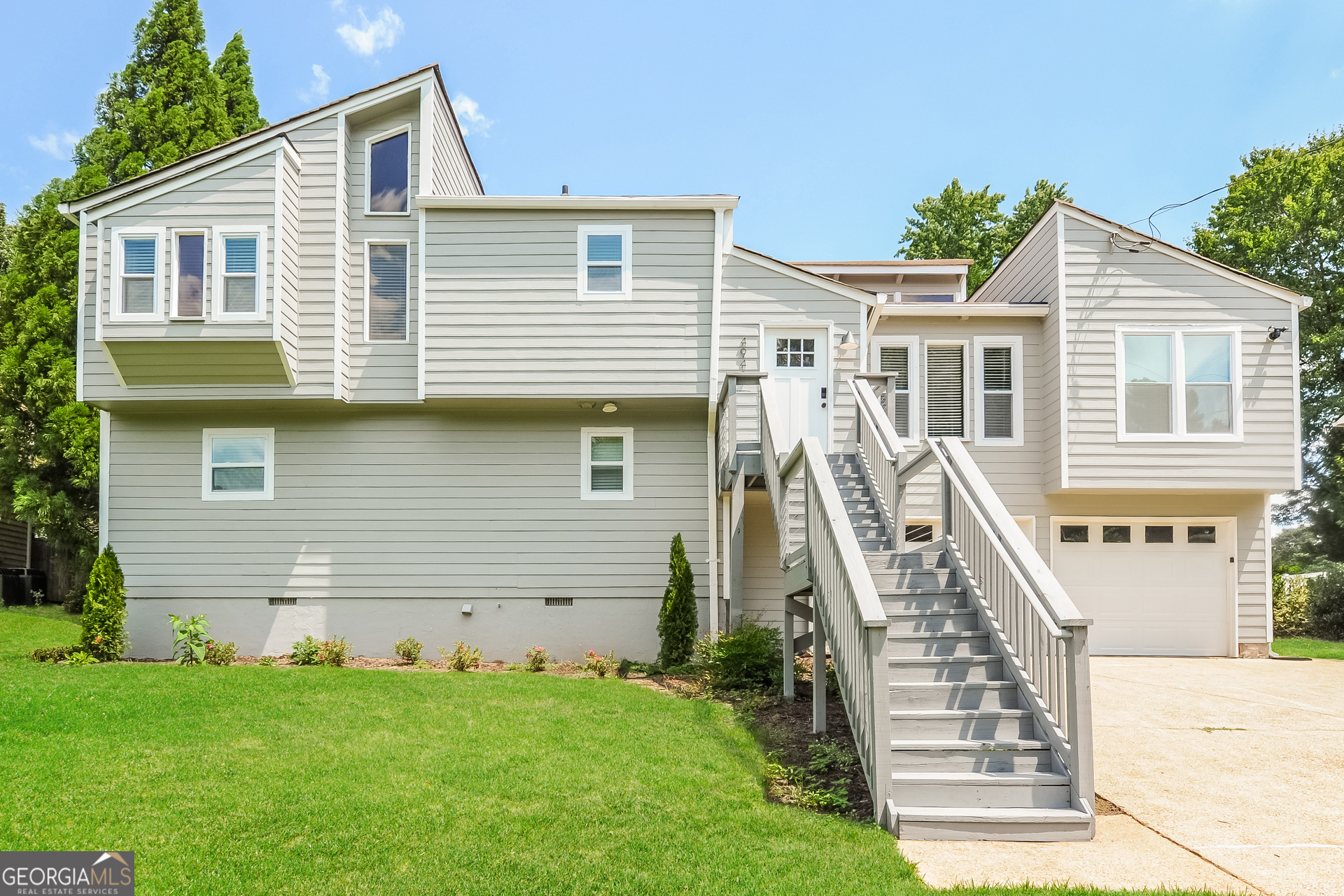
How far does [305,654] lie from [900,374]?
8.99m

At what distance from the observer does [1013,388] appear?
13016 millimetres

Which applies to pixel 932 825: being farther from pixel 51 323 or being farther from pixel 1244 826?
pixel 51 323

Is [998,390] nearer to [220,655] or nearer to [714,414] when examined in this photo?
[714,414]

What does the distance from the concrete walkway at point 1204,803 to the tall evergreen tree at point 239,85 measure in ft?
61.7

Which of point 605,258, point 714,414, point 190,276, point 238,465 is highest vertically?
point 605,258

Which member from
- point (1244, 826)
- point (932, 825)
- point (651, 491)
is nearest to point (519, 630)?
point (651, 491)

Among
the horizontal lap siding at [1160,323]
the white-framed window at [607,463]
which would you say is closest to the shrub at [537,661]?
the white-framed window at [607,463]

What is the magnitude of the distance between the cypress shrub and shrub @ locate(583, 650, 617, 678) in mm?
612

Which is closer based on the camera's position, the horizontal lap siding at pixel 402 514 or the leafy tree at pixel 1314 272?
the horizontal lap siding at pixel 402 514

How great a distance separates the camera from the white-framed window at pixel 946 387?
1309 centimetres

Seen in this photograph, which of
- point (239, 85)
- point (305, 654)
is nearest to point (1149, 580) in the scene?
point (305, 654)

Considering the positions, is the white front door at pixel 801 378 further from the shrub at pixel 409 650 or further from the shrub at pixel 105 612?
the shrub at pixel 105 612

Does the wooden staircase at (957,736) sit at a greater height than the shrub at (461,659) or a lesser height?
greater

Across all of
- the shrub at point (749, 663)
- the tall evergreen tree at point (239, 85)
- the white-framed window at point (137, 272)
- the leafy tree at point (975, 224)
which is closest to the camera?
the shrub at point (749, 663)
